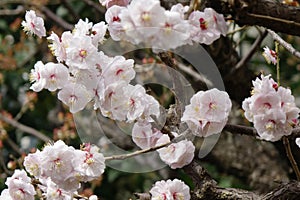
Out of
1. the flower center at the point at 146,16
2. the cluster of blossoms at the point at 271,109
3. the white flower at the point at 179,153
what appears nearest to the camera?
the flower center at the point at 146,16

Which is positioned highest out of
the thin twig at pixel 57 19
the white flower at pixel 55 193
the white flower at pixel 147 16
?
the white flower at pixel 147 16

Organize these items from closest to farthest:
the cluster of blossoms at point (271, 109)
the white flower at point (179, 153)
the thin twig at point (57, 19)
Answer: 1. the cluster of blossoms at point (271, 109)
2. the white flower at point (179, 153)
3. the thin twig at point (57, 19)

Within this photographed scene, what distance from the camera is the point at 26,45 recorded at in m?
2.59

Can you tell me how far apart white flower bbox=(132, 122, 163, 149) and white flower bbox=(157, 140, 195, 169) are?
22 millimetres

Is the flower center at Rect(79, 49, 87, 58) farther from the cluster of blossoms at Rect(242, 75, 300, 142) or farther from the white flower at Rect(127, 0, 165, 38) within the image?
the cluster of blossoms at Rect(242, 75, 300, 142)

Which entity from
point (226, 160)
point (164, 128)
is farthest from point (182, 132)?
point (226, 160)

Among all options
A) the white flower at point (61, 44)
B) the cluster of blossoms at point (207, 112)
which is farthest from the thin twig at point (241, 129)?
the white flower at point (61, 44)

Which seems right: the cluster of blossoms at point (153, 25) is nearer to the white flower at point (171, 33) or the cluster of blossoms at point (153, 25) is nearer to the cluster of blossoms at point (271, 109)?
the white flower at point (171, 33)

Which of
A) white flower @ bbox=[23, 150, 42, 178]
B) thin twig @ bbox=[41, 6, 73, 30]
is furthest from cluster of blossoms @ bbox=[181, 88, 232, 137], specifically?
thin twig @ bbox=[41, 6, 73, 30]

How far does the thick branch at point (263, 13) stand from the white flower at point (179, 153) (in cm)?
20

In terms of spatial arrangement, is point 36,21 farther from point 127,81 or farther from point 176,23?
point 176,23

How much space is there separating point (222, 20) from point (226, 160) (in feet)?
3.29

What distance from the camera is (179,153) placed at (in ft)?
3.19

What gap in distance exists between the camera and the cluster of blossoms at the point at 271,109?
0.87m
